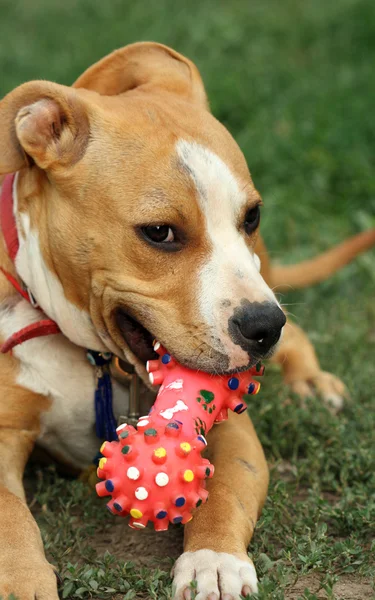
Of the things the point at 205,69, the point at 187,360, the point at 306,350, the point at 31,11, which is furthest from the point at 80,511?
the point at 31,11

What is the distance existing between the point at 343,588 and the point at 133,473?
0.84 m

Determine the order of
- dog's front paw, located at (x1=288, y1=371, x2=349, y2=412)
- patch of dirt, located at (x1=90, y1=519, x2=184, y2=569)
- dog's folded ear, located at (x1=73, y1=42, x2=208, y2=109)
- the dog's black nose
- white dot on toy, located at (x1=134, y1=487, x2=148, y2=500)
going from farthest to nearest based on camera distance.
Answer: dog's front paw, located at (x1=288, y1=371, x2=349, y2=412)
dog's folded ear, located at (x1=73, y1=42, x2=208, y2=109)
patch of dirt, located at (x1=90, y1=519, x2=184, y2=569)
the dog's black nose
white dot on toy, located at (x1=134, y1=487, x2=148, y2=500)

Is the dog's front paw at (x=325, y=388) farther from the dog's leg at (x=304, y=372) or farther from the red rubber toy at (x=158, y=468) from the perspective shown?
the red rubber toy at (x=158, y=468)

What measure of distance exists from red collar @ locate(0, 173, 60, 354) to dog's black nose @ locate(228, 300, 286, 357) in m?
0.90

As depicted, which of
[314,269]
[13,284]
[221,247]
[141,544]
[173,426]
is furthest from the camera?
[314,269]

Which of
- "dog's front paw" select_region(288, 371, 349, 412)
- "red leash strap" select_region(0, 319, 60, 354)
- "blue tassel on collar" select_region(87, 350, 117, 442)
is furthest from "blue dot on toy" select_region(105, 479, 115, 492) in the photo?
"dog's front paw" select_region(288, 371, 349, 412)

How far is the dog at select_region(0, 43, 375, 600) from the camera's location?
3.37 m

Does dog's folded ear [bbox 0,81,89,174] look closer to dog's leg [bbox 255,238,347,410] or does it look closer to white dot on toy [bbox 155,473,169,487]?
white dot on toy [bbox 155,473,169,487]

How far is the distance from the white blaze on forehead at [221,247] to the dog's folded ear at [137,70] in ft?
2.85

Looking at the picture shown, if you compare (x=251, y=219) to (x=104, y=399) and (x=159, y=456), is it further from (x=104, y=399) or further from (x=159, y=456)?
(x=159, y=456)

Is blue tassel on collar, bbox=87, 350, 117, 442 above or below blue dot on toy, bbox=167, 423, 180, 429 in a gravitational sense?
below

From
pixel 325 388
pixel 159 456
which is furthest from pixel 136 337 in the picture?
pixel 325 388

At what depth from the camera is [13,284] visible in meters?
3.98

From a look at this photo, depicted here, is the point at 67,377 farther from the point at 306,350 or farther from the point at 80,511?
the point at 306,350
